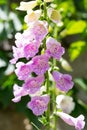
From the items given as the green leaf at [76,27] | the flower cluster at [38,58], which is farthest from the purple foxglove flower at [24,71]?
the green leaf at [76,27]

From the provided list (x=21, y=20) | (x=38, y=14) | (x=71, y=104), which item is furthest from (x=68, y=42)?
(x=38, y=14)

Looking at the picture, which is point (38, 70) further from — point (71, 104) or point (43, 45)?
point (71, 104)

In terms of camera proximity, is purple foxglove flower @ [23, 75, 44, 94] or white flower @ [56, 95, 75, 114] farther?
white flower @ [56, 95, 75, 114]

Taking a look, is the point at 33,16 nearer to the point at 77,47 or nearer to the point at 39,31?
the point at 39,31

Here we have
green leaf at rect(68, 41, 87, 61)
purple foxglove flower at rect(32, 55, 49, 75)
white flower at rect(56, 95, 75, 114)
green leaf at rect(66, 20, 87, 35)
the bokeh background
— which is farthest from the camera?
green leaf at rect(68, 41, 87, 61)

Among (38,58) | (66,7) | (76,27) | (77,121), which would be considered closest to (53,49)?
(38,58)

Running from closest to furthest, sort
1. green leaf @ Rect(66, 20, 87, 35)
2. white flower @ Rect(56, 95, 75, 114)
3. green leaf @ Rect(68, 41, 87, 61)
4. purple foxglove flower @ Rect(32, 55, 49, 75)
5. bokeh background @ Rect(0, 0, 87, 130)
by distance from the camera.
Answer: purple foxglove flower @ Rect(32, 55, 49, 75) < white flower @ Rect(56, 95, 75, 114) < bokeh background @ Rect(0, 0, 87, 130) < green leaf @ Rect(66, 20, 87, 35) < green leaf @ Rect(68, 41, 87, 61)

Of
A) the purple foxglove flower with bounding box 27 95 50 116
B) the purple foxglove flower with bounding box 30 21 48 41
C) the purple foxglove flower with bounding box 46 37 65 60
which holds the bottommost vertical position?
the purple foxglove flower with bounding box 27 95 50 116

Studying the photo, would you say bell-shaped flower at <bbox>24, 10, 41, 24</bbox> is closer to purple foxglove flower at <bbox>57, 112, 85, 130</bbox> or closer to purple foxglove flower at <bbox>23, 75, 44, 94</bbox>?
purple foxglove flower at <bbox>23, 75, 44, 94</bbox>

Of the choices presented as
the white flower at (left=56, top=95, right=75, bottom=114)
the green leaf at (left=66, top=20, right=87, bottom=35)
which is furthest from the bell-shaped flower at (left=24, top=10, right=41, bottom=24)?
the green leaf at (left=66, top=20, right=87, bottom=35)
